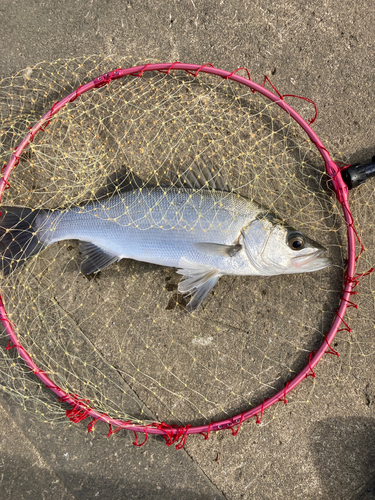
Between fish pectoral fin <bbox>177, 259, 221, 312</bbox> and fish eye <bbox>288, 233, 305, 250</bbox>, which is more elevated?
fish eye <bbox>288, 233, 305, 250</bbox>

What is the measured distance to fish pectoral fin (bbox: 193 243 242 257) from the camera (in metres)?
2.61

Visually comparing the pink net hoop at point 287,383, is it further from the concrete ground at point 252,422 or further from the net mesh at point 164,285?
the concrete ground at point 252,422

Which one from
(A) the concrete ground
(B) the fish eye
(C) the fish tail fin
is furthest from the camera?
(A) the concrete ground

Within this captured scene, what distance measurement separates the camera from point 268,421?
9.40 feet

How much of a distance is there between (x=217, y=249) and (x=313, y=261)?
0.80 m

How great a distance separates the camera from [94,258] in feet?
9.17

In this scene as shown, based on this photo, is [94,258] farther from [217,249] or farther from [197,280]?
[217,249]

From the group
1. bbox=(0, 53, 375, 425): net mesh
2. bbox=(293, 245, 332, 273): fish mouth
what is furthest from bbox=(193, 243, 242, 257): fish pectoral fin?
bbox=(293, 245, 332, 273): fish mouth

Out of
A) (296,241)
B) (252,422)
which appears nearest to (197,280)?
(296,241)

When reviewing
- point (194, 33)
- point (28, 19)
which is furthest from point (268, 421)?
point (28, 19)

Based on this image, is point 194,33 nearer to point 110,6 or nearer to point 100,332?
point 110,6

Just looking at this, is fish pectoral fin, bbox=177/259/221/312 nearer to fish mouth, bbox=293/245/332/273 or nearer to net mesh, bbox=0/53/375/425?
net mesh, bbox=0/53/375/425

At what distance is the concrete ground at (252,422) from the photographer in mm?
2852

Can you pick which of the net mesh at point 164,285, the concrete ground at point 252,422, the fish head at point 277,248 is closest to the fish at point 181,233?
the fish head at point 277,248
